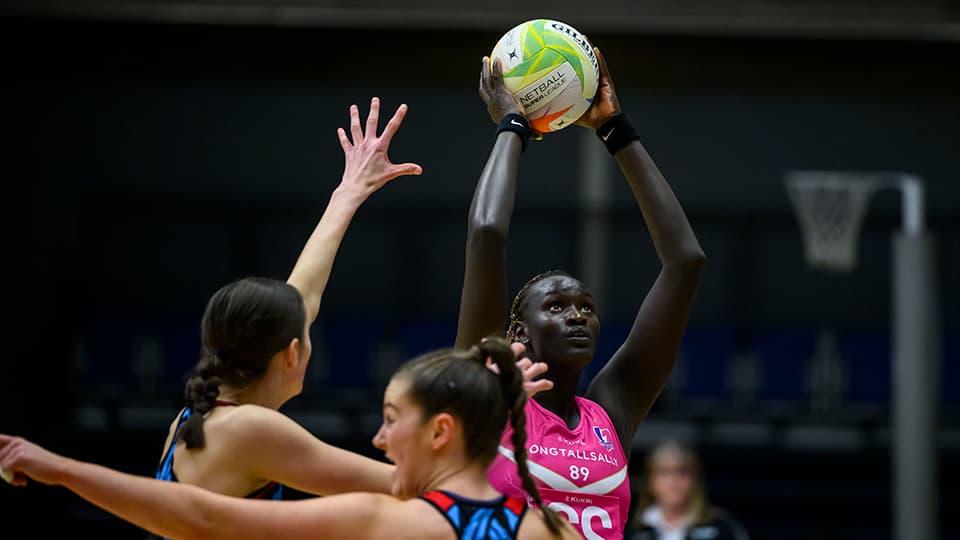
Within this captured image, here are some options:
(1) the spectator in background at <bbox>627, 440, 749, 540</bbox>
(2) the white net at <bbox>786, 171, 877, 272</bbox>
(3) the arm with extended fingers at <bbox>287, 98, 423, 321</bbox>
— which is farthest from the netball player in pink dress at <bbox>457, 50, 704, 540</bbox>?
(2) the white net at <bbox>786, 171, 877, 272</bbox>

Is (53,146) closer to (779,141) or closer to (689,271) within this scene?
(779,141)

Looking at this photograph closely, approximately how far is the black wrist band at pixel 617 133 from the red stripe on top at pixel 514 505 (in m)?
1.08

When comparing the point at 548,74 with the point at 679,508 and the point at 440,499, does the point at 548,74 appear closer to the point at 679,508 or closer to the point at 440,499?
the point at 440,499

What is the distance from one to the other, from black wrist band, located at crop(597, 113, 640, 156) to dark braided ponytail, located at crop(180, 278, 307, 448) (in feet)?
3.01

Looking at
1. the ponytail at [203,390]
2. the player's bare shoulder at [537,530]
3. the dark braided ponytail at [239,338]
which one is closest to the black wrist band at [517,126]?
the dark braided ponytail at [239,338]

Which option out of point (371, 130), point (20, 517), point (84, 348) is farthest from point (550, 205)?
point (371, 130)

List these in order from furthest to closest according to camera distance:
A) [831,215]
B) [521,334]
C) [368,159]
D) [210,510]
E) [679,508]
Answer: [831,215], [679,508], [368,159], [521,334], [210,510]

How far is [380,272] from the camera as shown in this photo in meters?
12.1

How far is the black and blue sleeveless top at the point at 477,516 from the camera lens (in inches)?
83.4

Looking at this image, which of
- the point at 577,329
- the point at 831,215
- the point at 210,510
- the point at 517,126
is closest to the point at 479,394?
the point at 210,510

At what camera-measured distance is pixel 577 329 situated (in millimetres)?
2764

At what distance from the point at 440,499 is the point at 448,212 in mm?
9939

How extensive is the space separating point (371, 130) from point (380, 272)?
355 inches

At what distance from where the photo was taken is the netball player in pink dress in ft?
8.73
